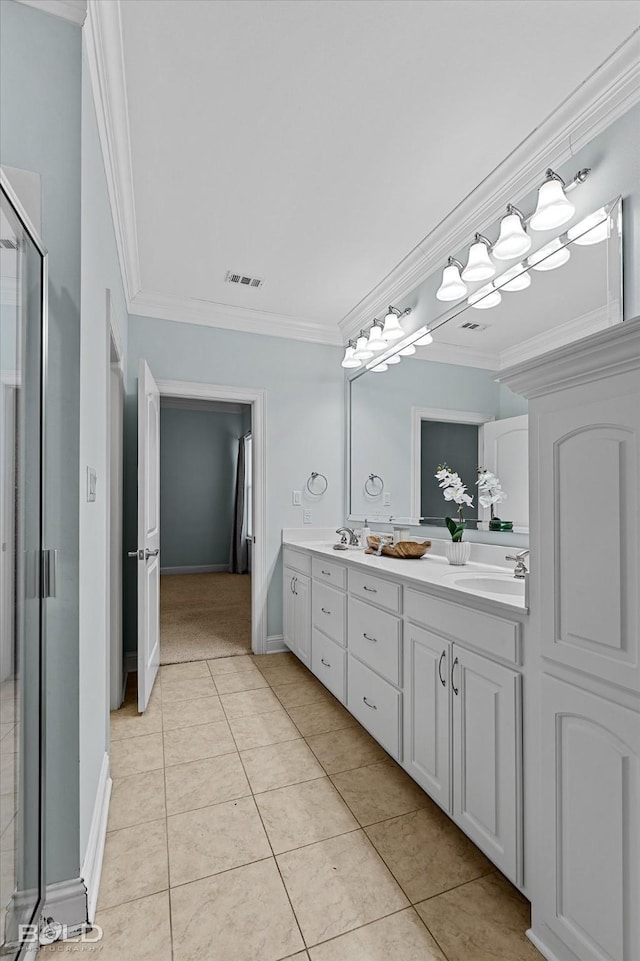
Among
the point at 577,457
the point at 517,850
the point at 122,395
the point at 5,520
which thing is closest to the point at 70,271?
the point at 5,520

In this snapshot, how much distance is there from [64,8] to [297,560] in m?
2.82

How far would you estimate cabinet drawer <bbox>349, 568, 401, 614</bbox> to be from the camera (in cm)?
205

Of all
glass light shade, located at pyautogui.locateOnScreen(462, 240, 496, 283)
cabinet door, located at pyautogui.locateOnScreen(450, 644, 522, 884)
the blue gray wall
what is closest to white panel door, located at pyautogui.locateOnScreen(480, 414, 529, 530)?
glass light shade, located at pyautogui.locateOnScreen(462, 240, 496, 283)

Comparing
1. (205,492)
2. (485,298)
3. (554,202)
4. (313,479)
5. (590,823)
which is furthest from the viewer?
(205,492)

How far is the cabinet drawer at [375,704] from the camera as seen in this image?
2002 millimetres

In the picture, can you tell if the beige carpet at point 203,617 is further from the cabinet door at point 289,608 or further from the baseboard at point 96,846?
the baseboard at point 96,846

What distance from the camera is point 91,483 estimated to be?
5.26 ft

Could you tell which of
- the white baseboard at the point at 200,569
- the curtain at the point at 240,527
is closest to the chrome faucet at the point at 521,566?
the curtain at the point at 240,527

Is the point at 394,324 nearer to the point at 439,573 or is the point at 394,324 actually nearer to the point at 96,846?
the point at 439,573

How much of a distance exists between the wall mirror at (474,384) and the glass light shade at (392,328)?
2.1 inches

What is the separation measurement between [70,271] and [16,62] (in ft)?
1.79

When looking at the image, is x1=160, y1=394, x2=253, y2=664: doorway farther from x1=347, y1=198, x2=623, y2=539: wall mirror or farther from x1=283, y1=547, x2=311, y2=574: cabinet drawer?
x1=347, y1=198, x2=623, y2=539: wall mirror

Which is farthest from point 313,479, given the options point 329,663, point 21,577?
point 21,577

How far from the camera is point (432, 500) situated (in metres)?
2.77
